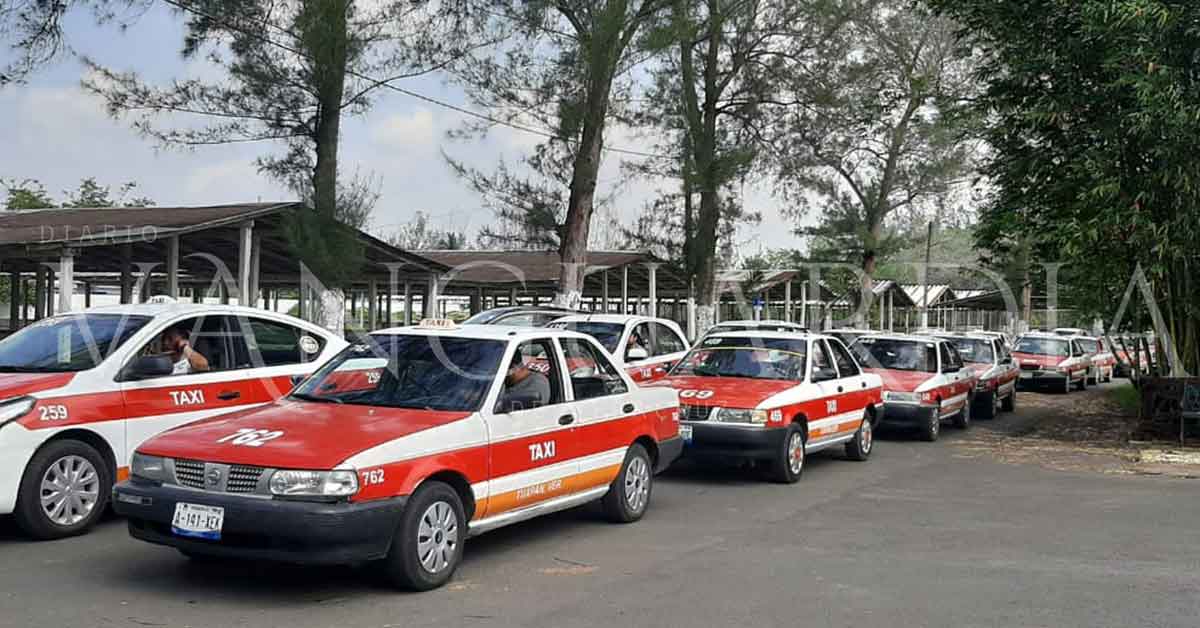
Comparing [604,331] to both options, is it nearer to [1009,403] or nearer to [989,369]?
[989,369]

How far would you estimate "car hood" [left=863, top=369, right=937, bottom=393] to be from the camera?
1647cm

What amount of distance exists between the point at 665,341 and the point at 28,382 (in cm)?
913

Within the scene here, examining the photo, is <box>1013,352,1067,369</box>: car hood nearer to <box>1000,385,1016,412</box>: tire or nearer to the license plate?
<box>1000,385,1016,412</box>: tire

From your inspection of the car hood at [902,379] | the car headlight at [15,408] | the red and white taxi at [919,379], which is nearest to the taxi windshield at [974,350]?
the red and white taxi at [919,379]

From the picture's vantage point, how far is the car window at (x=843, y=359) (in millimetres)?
13547

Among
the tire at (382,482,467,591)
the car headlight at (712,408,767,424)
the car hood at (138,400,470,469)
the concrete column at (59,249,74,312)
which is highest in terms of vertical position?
the concrete column at (59,249,74,312)

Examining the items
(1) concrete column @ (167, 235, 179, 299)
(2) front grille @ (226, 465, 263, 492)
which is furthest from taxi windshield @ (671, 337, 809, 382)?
(1) concrete column @ (167, 235, 179, 299)

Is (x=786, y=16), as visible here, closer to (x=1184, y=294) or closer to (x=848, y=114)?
(x=848, y=114)

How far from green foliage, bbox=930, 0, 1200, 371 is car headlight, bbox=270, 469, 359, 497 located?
12031 millimetres

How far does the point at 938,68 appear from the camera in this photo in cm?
A: 3578

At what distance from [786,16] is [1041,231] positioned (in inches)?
570

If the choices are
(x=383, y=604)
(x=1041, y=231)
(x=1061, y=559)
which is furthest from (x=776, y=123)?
(x=383, y=604)

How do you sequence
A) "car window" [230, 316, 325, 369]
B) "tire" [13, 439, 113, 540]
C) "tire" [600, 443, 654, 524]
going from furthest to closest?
"car window" [230, 316, 325, 369]
"tire" [600, 443, 654, 524]
"tire" [13, 439, 113, 540]

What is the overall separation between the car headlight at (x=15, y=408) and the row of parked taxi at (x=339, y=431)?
1 cm
